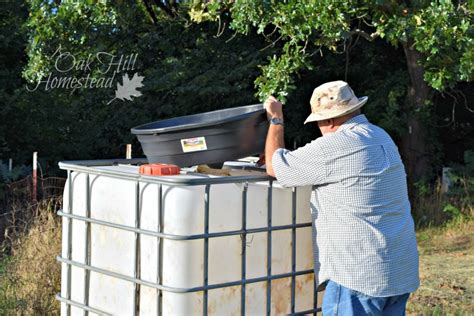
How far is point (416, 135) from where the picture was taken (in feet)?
46.1

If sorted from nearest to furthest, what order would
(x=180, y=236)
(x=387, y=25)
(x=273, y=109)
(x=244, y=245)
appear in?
1. (x=180, y=236)
2. (x=244, y=245)
3. (x=273, y=109)
4. (x=387, y=25)

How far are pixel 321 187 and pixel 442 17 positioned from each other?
6.86 meters

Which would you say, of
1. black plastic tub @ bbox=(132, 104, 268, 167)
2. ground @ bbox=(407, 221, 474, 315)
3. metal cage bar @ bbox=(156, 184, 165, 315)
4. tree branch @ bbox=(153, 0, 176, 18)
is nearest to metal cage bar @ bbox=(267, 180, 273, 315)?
black plastic tub @ bbox=(132, 104, 268, 167)

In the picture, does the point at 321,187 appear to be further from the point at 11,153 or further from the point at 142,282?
the point at 11,153

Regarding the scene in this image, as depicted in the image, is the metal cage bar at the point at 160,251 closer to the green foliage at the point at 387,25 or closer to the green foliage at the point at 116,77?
the green foliage at the point at 387,25

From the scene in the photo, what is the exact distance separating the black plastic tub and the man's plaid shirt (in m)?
0.29

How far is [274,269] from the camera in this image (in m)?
3.92

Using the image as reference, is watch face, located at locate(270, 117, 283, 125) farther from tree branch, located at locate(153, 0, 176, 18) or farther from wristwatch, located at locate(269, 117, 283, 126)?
tree branch, located at locate(153, 0, 176, 18)

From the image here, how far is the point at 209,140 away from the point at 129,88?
36.3 feet

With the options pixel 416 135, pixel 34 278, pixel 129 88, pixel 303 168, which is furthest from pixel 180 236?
pixel 129 88

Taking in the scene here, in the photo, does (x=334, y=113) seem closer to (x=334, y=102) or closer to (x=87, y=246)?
(x=334, y=102)

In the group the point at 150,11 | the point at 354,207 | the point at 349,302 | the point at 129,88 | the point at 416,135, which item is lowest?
the point at 349,302

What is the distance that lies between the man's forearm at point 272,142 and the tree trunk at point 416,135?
9968 millimetres

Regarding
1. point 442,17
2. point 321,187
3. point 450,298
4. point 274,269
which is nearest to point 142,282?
point 274,269
